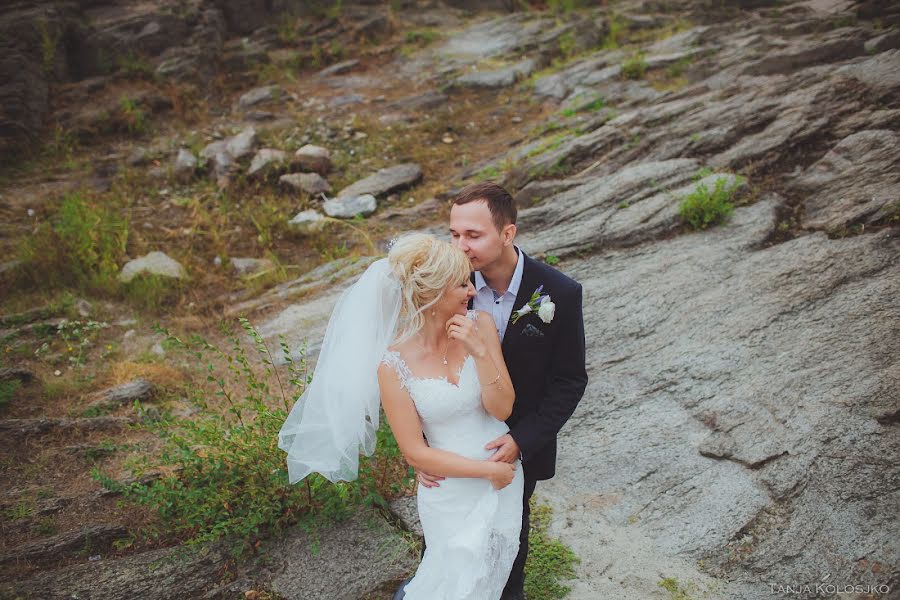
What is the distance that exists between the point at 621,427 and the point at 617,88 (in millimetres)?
7587

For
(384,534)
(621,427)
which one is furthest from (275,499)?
(621,427)

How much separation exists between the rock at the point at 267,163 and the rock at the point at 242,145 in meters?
0.27

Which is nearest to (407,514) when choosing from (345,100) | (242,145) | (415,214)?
(415,214)

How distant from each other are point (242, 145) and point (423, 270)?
28.3 feet

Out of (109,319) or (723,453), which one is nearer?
(723,453)

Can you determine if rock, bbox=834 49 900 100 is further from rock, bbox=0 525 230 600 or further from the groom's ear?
rock, bbox=0 525 230 600

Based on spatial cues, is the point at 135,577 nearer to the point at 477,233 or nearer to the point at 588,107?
the point at 477,233

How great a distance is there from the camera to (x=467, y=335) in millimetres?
2633

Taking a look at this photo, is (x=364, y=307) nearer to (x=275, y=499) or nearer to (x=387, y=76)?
(x=275, y=499)

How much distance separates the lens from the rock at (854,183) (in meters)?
5.46

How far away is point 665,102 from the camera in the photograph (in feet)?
28.5

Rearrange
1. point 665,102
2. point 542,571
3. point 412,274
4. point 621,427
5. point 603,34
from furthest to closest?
point 603,34 → point 665,102 → point 621,427 → point 542,571 → point 412,274

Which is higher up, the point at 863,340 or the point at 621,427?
the point at 863,340

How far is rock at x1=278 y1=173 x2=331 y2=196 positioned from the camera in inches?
369
